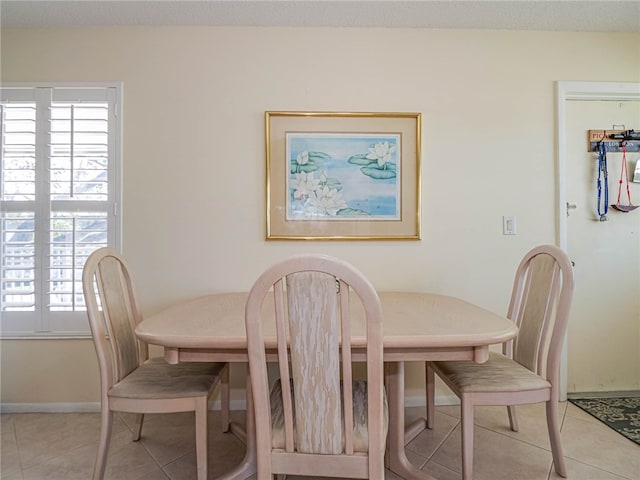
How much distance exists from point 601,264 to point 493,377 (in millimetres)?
1482

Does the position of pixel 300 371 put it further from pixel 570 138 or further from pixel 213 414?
pixel 570 138

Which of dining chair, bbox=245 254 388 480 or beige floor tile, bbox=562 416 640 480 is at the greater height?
dining chair, bbox=245 254 388 480

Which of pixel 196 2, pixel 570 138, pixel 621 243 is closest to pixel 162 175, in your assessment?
pixel 196 2

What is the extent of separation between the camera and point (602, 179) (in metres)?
2.24

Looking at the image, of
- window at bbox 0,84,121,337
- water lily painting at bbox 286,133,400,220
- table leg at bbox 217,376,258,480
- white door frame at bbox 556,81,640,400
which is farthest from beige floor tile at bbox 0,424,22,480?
white door frame at bbox 556,81,640,400

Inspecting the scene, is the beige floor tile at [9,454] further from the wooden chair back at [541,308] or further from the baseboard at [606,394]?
the baseboard at [606,394]

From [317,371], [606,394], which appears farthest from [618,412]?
[317,371]

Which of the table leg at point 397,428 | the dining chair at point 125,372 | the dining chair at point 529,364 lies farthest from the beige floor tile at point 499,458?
the dining chair at point 125,372

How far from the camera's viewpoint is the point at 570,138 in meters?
2.23

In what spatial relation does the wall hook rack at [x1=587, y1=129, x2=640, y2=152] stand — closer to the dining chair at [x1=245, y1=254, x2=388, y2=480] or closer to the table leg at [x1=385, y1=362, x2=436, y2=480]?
the table leg at [x1=385, y1=362, x2=436, y2=480]

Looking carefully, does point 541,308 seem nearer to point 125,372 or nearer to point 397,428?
point 397,428

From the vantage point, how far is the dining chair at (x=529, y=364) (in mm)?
1375

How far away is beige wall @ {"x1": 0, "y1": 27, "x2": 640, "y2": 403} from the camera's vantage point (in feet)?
6.77

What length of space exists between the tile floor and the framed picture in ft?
3.77
